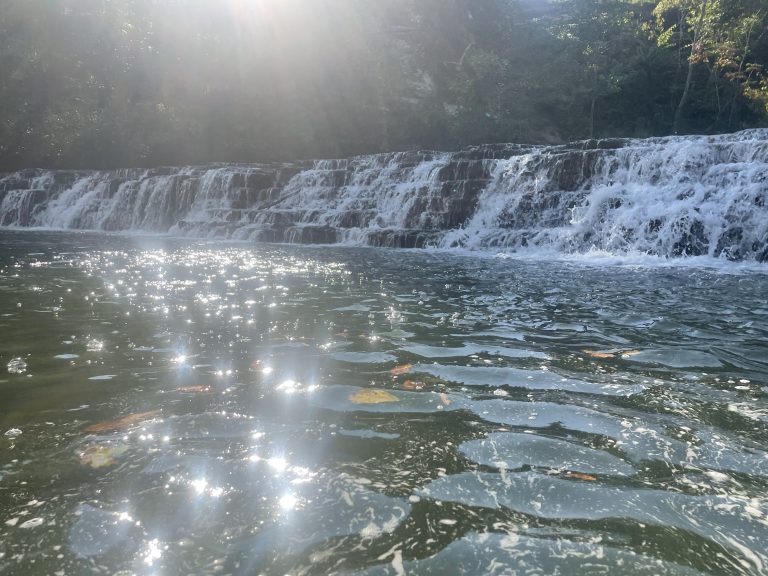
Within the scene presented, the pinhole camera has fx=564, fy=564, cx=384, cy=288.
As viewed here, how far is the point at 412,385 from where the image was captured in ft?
11.6

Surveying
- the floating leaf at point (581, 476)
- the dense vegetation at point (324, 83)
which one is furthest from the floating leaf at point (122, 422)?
the dense vegetation at point (324, 83)

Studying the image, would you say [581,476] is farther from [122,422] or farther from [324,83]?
[324,83]

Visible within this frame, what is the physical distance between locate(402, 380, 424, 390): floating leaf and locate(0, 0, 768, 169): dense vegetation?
1361 inches

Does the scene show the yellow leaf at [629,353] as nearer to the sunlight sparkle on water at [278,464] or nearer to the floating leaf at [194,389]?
the sunlight sparkle on water at [278,464]

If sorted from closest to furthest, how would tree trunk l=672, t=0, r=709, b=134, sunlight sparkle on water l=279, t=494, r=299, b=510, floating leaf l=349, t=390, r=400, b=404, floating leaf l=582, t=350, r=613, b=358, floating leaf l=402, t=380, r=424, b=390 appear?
sunlight sparkle on water l=279, t=494, r=299, b=510
floating leaf l=349, t=390, r=400, b=404
floating leaf l=402, t=380, r=424, b=390
floating leaf l=582, t=350, r=613, b=358
tree trunk l=672, t=0, r=709, b=134

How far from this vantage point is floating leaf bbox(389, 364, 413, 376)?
149 inches

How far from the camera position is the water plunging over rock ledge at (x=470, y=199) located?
14.3 meters

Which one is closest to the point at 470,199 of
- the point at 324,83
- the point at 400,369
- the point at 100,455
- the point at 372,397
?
the point at 400,369

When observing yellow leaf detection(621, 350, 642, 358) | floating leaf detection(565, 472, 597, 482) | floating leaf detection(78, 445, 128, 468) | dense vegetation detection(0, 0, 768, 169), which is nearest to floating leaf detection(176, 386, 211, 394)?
floating leaf detection(78, 445, 128, 468)

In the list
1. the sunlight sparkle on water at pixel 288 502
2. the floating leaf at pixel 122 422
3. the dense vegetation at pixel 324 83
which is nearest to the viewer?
the sunlight sparkle on water at pixel 288 502

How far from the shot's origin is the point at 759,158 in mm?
15578

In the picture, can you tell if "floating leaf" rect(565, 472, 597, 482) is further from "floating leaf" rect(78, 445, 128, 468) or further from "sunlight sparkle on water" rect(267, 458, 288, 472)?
"floating leaf" rect(78, 445, 128, 468)

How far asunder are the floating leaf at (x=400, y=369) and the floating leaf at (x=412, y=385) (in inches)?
7.3

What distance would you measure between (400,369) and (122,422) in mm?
1772
